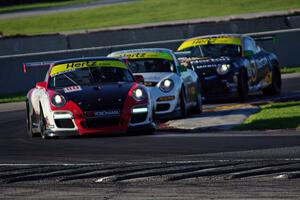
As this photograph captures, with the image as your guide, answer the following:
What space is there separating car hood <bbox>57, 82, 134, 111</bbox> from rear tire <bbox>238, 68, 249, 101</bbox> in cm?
579

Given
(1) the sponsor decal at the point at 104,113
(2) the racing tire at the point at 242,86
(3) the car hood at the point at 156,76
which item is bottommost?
(2) the racing tire at the point at 242,86

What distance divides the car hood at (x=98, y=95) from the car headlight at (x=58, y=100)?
0.08 m

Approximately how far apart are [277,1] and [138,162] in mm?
36179

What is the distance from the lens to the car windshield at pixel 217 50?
21797 mm

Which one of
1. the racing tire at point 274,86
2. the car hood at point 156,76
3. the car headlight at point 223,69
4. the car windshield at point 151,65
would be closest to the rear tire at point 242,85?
the car headlight at point 223,69

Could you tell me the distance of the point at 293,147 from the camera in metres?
12.3

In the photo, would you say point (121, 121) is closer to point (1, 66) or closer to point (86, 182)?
point (86, 182)

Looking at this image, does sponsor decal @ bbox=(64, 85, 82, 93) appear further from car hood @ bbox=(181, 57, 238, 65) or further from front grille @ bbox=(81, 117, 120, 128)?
car hood @ bbox=(181, 57, 238, 65)

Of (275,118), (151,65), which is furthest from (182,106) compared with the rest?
(275,118)

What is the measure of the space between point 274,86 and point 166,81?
5788mm

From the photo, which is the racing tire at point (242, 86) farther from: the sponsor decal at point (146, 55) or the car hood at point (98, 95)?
the car hood at point (98, 95)

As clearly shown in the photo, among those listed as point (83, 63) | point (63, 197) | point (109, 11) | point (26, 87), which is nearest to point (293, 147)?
point (63, 197)

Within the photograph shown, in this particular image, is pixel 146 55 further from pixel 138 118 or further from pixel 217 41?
pixel 138 118

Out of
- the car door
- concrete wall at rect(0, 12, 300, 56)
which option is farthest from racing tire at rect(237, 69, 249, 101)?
concrete wall at rect(0, 12, 300, 56)
